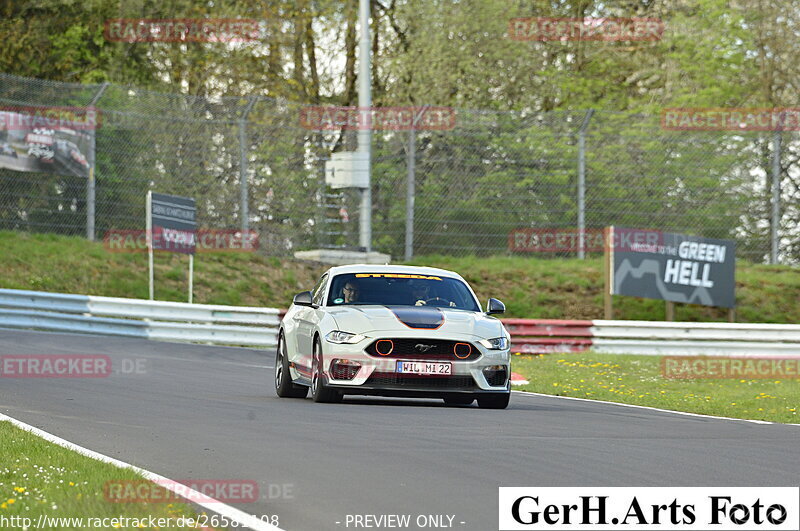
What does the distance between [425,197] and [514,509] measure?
23310mm

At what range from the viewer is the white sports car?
544 inches

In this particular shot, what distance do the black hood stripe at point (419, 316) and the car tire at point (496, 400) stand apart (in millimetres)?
920

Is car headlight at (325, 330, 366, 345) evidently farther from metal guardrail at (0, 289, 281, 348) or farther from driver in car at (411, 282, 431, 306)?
metal guardrail at (0, 289, 281, 348)

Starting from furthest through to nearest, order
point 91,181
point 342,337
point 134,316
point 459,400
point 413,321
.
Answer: point 91,181, point 134,316, point 459,400, point 413,321, point 342,337

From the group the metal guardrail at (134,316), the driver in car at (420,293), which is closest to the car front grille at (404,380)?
the driver in car at (420,293)

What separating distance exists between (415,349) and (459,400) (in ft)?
2.86

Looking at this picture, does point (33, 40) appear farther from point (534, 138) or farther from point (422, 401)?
point (422, 401)

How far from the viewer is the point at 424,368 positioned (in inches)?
545

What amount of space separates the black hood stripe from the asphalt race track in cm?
81

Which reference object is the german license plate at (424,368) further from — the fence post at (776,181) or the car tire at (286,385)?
the fence post at (776,181)

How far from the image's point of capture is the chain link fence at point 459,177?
98.2ft

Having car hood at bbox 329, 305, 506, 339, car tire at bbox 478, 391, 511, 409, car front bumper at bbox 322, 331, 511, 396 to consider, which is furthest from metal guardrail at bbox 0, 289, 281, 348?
car front bumper at bbox 322, 331, 511, 396

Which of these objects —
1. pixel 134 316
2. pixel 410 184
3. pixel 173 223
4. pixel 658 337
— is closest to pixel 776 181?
pixel 658 337

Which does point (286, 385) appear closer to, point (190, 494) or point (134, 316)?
point (190, 494)
